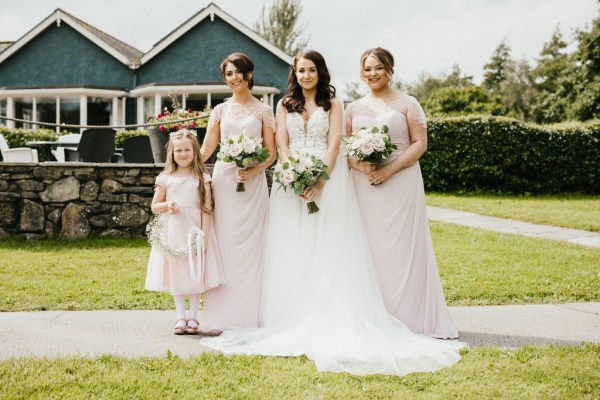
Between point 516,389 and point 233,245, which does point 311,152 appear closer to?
A: point 233,245

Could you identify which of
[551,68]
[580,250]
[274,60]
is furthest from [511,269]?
[551,68]

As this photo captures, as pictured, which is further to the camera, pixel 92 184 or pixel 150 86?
pixel 150 86

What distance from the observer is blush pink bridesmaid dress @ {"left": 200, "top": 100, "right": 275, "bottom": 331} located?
4.83 metres

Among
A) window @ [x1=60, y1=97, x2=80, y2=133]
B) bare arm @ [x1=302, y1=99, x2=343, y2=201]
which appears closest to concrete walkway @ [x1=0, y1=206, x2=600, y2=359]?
bare arm @ [x1=302, y1=99, x2=343, y2=201]

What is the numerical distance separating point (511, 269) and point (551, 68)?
44.8 m

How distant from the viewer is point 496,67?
2227 inches

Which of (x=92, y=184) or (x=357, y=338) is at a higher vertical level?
(x=92, y=184)

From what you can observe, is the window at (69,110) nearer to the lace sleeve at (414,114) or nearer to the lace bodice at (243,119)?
the lace bodice at (243,119)

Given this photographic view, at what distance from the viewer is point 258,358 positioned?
13.1 ft

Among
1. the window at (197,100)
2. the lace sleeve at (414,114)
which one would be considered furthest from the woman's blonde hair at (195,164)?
the window at (197,100)

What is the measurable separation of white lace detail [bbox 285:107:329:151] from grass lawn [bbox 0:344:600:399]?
1.77 metres

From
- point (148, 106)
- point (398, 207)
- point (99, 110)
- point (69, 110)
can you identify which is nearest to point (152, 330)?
point (398, 207)

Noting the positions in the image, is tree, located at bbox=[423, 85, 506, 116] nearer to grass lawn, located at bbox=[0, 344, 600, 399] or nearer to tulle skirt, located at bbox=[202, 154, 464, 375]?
tulle skirt, located at bbox=[202, 154, 464, 375]

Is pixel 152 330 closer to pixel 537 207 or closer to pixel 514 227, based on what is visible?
pixel 514 227
